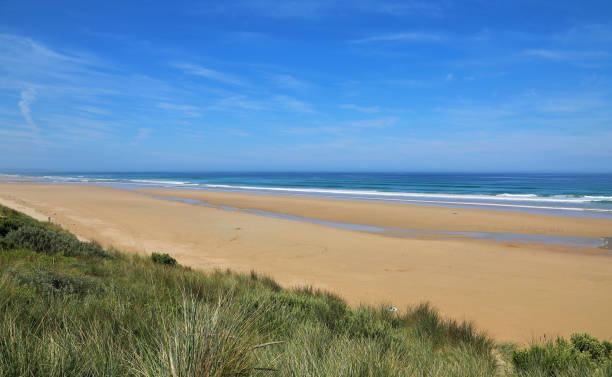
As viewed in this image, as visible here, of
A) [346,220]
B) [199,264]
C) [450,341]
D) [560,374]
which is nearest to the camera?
[560,374]

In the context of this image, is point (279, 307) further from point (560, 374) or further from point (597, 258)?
point (597, 258)

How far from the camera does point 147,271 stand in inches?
249

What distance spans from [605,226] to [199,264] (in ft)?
67.8

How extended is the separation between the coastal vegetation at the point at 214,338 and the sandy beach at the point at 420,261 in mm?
2229

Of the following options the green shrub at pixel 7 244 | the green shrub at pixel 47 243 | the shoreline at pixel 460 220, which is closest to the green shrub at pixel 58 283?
the green shrub at pixel 7 244

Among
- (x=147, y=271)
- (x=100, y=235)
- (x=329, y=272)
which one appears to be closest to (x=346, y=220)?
(x=329, y=272)

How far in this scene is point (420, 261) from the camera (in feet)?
35.8

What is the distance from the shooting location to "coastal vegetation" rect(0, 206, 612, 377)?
1.91 m

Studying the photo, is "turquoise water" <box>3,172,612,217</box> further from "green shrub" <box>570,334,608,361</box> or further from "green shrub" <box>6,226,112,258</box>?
"green shrub" <box>6,226,112,258</box>

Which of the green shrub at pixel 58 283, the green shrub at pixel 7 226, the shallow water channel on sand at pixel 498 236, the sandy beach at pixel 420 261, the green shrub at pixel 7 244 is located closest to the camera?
the green shrub at pixel 58 283

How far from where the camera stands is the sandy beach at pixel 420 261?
706 centimetres

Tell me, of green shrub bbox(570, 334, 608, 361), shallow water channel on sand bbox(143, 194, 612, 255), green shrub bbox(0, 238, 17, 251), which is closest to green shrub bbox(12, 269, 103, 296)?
green shrub bbox(0, 238, 17, 251)

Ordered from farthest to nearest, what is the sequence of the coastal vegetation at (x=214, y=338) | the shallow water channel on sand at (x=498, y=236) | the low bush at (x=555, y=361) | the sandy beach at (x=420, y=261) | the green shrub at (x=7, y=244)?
the shallow water channel on sand at (x=498, y=236) → the sandy beach at (x=420, y=261) → the green shrub at (x=7, y=244) → the low bush at (x=555, y=361) → the coastal vegetation at (x=214, y=338)

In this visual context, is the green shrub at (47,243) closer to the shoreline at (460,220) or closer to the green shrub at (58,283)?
the green shrub at (58,283)
